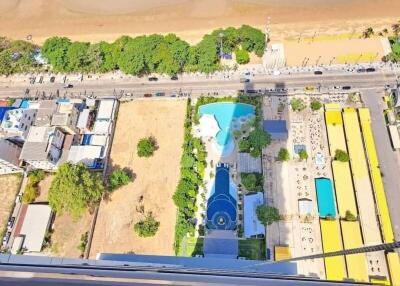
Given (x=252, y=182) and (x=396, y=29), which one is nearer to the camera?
(x=252, y=182)

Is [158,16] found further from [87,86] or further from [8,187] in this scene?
[8,187]

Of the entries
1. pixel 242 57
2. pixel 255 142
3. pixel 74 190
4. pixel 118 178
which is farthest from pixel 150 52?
pixel 74 190

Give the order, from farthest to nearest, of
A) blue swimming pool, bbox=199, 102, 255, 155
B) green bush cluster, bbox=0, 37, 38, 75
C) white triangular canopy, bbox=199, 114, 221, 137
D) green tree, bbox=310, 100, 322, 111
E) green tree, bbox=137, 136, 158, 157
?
green bush cluster, bbox=0, 37, 38, 75 → blue swimming pool, bbox=199, 102, 255, 155 → green tree, bbox=310, 100, 322, 111 → white triangular canopy, bbox=199, 114, 221, 137 → green tree, bbox=137, 136, 158, 157

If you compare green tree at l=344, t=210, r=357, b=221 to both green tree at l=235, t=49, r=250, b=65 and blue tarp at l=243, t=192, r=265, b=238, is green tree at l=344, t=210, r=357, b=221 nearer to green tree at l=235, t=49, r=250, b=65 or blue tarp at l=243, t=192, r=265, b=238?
blue tarp at l=243, t=192, r=265, b=238

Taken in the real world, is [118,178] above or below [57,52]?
below

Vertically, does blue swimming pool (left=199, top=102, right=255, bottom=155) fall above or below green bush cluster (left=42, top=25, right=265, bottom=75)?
below

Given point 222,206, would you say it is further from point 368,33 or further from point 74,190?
point 368,33

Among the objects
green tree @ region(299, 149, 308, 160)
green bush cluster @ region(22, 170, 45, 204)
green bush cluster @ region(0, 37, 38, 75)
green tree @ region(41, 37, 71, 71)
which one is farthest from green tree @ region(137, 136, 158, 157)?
green bush cluster @ region(0, 37, 38, 75)
